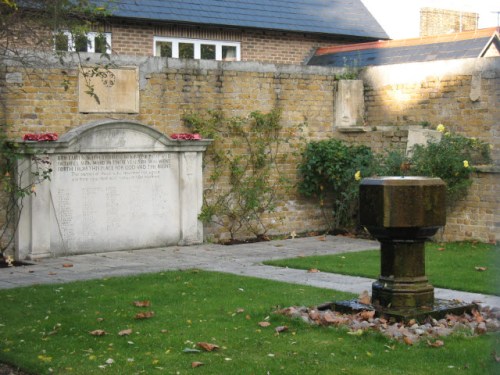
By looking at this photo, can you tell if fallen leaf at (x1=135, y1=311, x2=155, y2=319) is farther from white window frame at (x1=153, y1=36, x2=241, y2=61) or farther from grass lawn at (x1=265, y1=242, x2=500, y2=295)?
white window frame at (x1=153, y1=36, x2=241, y2=61)

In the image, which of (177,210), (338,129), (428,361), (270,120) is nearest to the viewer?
(428,361)

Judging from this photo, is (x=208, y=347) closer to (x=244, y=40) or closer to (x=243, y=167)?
(x=243, y=167)

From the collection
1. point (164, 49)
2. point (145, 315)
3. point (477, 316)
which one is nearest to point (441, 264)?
point (477, 316)

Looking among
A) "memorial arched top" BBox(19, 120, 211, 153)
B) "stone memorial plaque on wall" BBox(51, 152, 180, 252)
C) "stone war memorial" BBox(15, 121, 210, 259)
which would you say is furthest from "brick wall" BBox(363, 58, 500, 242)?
"stone memorial plaque on wall" BBox(51, 152, 180, 252)

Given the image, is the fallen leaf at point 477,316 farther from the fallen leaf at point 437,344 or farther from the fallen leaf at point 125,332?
the fallen leaf at point 125,332

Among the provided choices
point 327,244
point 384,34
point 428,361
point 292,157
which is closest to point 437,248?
point 327,244

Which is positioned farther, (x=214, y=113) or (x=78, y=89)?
(x=214, y=113)

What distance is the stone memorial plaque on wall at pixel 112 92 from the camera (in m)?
12.6

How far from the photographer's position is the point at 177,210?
13.4 metres

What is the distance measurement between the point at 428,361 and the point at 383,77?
10.3 m

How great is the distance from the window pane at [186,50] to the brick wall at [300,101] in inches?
179

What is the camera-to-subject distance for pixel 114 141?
12523 millimetres

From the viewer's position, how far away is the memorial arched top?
11961 millimetres

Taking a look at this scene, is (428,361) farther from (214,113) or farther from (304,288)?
(214,113)
